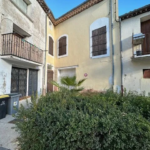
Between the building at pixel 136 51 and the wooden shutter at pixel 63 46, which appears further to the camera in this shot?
the wooden shutter at pixel 63 46

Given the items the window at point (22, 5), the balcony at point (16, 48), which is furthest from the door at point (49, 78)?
the window at point (22, 5)

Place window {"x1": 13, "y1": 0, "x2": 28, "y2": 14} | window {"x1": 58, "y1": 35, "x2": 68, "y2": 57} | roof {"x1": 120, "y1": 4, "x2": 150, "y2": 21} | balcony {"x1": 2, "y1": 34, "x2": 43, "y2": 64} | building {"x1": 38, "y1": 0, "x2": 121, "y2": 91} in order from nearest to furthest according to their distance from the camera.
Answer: balcony {"x1": 2, "y1": 34, "x2": 43, "y2": 64}
roof {"x1": 120, "y1": 4, "x2": 150, "y2": 21}
window {"x1": 13, "y1": 0, "x2": 28, "y2": 14}
building {"x1": 38, "y1": 0, "x2": 121, "y2": 91}
window {"x1": 58, "y1": 35, "x2": 68, "y2": 57}

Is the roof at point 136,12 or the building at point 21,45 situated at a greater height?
the roof at point 136,12

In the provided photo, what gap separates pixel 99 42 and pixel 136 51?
2773 mm

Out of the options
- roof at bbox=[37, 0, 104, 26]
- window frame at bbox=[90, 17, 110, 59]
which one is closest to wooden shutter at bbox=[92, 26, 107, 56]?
window frame at bbox=[90, 17, 110, 59]

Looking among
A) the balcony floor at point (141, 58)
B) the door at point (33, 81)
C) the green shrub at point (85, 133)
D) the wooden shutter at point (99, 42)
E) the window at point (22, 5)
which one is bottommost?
the green shrub at point (85, 133)

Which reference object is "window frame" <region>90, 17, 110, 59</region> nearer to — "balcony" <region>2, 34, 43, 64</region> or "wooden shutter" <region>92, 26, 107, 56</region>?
"wooden shutter" <region>92, 26, 107, 56</region>

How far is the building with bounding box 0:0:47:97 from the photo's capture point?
5.15 meters

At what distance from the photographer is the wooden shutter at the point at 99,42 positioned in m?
7.75

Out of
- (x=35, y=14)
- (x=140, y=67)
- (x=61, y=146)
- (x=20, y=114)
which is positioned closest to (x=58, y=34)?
(x=35, y=14)

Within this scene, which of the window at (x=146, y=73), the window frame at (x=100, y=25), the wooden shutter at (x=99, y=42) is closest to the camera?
the window at (x=146, y=73)

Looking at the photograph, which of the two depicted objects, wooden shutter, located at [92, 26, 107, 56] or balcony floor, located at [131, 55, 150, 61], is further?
wooden shutter, located at [92, 26, 107, 56]

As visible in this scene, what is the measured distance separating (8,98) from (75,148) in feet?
13.8

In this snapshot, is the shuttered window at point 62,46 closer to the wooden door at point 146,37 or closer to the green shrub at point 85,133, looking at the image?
the wooden door at point 146,37
